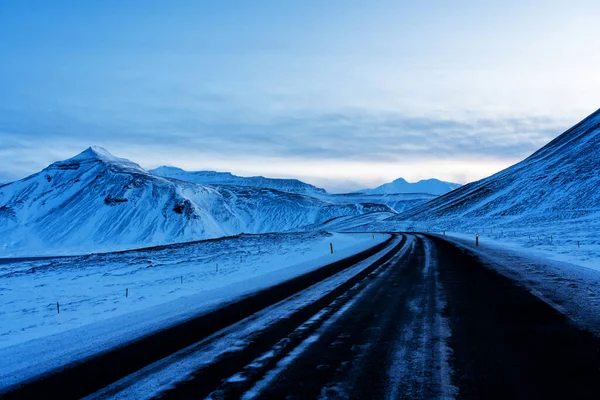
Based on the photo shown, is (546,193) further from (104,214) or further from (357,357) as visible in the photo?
(104,214)

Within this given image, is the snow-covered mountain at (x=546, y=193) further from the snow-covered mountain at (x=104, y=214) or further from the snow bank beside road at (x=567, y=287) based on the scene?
the snow-covered mountain at (x=104, y=214)

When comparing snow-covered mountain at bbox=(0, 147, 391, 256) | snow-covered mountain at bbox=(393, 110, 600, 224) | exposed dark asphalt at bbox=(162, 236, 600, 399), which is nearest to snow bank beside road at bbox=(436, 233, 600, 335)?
exposed dark asphalt at bbox=(162, 236, 600, 399)

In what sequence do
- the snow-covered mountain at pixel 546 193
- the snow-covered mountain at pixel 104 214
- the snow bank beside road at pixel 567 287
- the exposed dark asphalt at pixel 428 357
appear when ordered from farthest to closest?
the snow-covered mountain at pixel 104 214 → the snow-covered mountain at pixel 546 193 → the snow bank beside road at pixel 567 287 → the exposed dark asphalt at pixel 428 357

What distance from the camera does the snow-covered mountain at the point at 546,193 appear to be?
86.4 metres

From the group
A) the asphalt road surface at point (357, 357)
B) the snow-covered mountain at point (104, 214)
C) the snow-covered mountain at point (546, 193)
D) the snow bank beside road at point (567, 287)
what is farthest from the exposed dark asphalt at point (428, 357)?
the snow-covered mountain at point (104, 214)

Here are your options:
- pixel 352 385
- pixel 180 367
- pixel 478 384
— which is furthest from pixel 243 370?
pixel 478 384

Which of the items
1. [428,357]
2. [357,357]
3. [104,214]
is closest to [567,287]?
[428,357]

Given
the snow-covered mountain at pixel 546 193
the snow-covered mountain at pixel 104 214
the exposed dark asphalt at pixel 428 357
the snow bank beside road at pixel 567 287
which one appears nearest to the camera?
the exposed dark asphalt at pixel 428 357

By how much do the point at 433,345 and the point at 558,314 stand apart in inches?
129

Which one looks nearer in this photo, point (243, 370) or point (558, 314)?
point (243, 370)

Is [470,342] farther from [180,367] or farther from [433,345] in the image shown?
[180,367]

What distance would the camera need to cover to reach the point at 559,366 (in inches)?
187

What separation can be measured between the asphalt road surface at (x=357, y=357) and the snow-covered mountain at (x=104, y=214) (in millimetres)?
142172

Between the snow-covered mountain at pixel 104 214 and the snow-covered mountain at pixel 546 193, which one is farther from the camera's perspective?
the snow-covered mountain at pixel 104 214
